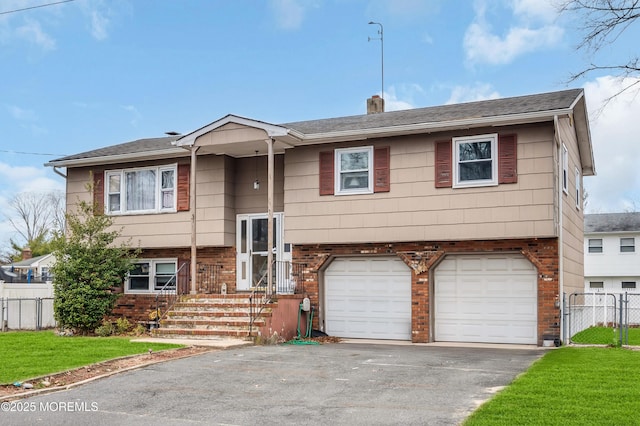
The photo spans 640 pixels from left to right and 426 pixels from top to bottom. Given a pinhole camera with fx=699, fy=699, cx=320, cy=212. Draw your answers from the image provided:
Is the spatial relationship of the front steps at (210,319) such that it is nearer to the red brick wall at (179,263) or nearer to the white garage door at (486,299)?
the red brick wall at (179,263)

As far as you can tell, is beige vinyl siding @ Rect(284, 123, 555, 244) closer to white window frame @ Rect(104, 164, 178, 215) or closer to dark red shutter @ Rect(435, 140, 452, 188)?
dark red shutter @ Rect(435, 140, 452, 188)

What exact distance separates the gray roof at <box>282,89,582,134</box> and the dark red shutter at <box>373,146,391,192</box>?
2.21 ft

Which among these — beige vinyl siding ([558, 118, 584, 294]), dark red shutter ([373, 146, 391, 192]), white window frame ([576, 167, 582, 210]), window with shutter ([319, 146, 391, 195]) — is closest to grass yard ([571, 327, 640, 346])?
beige vinyl siding ([558, 118, 584, 294])

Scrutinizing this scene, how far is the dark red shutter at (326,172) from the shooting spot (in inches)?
700

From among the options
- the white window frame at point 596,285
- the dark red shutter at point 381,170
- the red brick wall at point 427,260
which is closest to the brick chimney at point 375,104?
the dark red shutter at point 381,170

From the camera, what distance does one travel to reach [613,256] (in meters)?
36.7

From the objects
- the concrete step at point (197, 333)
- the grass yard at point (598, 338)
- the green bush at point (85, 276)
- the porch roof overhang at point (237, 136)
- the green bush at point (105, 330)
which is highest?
the porch roof overhang at point (237, 136)

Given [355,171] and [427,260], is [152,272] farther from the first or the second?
[427,260]

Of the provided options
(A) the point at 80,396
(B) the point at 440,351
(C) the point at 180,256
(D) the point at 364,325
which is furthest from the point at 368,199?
(A) the point at 80,396

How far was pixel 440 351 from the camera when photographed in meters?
14.6

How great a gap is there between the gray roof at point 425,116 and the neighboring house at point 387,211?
0.09 m

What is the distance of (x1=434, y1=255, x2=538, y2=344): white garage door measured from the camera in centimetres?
1631

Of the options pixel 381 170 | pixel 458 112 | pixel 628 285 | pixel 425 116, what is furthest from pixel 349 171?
pixel 628 285

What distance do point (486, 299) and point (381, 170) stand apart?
4014 millimetres
